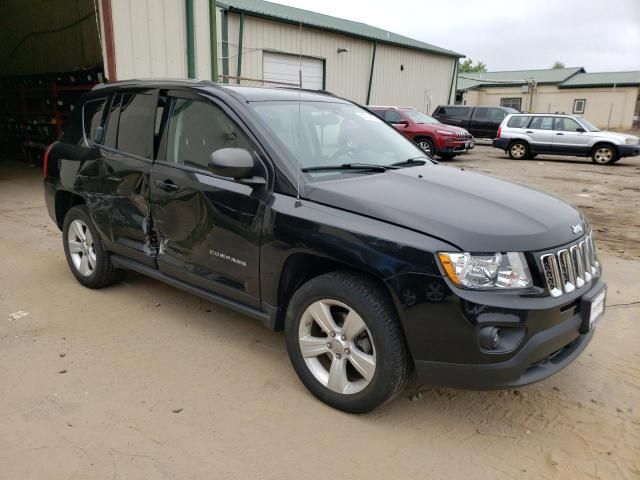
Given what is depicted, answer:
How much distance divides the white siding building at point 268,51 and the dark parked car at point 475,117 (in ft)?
7.91

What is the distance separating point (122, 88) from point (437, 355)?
10.8ft

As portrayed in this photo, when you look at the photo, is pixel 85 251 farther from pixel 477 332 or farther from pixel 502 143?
pixel 502 143

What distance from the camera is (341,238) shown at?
2688 mm

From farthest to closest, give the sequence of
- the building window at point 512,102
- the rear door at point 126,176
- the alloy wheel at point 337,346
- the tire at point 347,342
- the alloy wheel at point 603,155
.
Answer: the building window at point 512,102, the alloy wheel at point 603,155, the rear door at point 126,176, the alloy wheel at point 337,346, the tire at point 347,342

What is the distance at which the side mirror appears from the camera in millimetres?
2963

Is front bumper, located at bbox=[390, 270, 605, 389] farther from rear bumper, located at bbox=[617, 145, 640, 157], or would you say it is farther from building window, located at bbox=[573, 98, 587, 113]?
building window, located at bbox=[573, 98, 587, 113]

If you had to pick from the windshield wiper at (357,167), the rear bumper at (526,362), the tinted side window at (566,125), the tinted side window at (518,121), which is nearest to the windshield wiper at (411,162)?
the windshield wiper at (357,167)

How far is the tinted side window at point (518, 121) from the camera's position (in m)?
17.5

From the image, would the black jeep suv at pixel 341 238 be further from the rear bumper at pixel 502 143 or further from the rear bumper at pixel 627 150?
A: the rear bumper at pixel 502 143

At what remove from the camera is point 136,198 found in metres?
3.85

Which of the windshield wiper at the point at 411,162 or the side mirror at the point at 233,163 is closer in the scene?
the side mirror at the point at 233,163

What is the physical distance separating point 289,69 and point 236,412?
53.0 ft

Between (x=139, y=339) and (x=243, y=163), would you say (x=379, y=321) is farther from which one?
(x=139, y=339)

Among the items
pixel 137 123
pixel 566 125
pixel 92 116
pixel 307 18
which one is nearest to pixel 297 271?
pixel 137 123
